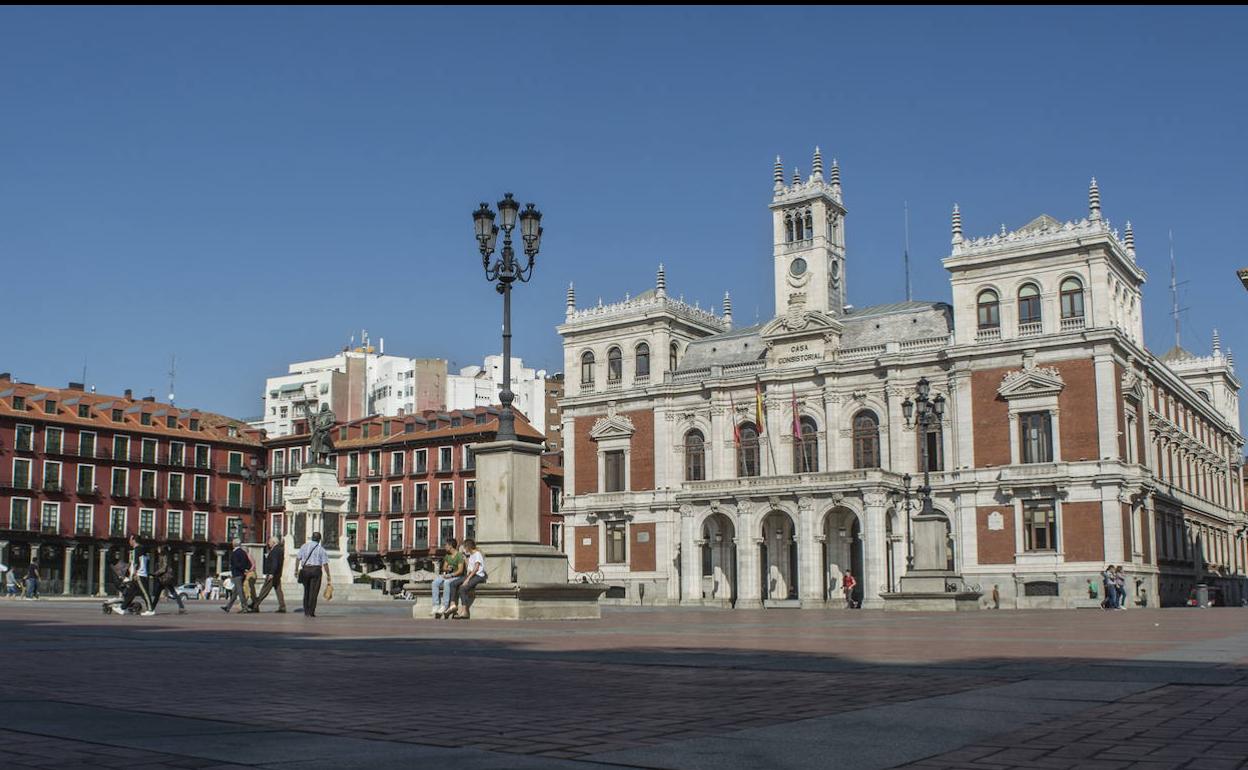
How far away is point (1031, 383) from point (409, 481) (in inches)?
1807

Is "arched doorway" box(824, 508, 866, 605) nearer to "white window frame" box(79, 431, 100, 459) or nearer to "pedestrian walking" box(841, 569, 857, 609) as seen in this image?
"pedestrian walking" box(841, 569, 857, 609)

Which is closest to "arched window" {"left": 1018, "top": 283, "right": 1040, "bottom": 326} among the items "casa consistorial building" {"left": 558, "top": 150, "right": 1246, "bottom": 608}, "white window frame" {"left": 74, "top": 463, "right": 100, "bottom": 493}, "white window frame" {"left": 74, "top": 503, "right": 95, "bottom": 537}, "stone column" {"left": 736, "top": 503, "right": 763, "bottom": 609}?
"casa consistorial building" {"left": 558, "top": 150, "right": 1246, "bottom": 608}

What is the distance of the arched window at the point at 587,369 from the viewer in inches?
2827

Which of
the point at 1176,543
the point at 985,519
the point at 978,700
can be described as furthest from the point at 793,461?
the point at 978,700

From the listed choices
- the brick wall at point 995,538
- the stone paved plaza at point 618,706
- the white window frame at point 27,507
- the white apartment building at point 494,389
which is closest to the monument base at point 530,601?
the stone paved plaza at point 618,706

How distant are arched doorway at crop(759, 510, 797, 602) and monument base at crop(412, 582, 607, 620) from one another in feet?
133

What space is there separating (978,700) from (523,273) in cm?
1689

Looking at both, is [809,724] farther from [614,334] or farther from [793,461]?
→ [614,334]

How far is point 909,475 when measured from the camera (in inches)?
2276

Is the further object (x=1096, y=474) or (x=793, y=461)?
(x=793, y=461)

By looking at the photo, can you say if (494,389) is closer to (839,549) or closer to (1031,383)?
(839,549)

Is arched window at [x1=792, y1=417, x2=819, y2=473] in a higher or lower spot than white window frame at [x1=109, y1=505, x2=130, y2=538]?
higher

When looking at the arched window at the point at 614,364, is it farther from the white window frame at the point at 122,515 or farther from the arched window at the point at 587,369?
the white window frame at the point at 122,515

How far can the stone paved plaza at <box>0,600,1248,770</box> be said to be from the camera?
17.0 feet
